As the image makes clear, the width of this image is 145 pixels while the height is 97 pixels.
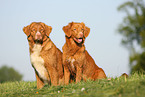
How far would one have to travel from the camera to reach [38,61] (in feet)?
23.3

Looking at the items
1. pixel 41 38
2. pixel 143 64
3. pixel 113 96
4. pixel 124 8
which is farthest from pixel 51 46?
pixel 124 8

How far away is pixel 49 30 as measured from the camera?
7066 millimetres

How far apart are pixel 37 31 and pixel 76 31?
1.25 metres

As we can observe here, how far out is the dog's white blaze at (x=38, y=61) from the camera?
280 inches

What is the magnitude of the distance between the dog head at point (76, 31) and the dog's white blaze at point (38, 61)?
1068 mm

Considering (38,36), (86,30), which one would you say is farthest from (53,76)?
(86,30)

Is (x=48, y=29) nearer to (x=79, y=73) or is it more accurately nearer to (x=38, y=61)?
(x=38, y=61)

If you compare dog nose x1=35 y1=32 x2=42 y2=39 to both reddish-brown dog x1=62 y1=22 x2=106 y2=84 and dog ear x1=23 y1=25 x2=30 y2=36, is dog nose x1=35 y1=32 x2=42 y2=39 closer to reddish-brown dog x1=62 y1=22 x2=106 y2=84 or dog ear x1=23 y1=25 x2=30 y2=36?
dog ear x1=23 y1=25 x2=30 y2=36

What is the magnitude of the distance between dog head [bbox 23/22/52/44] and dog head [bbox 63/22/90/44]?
2.02 feet

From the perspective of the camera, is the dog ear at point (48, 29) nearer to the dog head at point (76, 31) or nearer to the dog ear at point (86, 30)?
the dog head at point (76, 31)

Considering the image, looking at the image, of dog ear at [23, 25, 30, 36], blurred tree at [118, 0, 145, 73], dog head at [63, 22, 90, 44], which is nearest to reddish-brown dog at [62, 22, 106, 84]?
dog head at [63, 22, 90, 44]

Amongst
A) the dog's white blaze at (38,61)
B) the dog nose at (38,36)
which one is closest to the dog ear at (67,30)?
the dog nose at (38,36)

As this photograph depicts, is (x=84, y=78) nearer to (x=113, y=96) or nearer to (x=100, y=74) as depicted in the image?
(x=100, y=74)

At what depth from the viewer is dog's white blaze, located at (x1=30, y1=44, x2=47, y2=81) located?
23.3 feet
